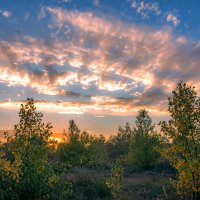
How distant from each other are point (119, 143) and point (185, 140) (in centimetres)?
6977

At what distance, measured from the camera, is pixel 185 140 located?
12.0 m

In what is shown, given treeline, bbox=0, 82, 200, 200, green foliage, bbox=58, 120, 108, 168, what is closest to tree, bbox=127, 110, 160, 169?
green foliage, bbox=58, 120, 108, 168

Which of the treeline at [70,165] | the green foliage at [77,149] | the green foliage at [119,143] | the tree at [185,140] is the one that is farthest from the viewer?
the green foliage at [119,143]

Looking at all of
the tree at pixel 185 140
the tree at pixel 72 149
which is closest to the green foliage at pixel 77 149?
the tree at pixel 72 149

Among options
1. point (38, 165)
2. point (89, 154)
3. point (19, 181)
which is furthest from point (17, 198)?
point (89, 154)

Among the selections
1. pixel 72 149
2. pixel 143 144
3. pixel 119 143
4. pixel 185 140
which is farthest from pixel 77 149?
pixel 119 143

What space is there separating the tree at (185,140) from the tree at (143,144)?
927 inches

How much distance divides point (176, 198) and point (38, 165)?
7346mm

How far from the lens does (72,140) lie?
35.8 m

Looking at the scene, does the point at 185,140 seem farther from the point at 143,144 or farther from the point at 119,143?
the point at 119,143

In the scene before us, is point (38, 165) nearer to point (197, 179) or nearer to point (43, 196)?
point (43, 196)

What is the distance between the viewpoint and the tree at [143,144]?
1423 inches

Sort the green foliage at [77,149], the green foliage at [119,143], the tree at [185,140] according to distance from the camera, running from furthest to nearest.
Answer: the green foliage at [119,143]
the green foliage at [77,149]
the tree at [185,140]

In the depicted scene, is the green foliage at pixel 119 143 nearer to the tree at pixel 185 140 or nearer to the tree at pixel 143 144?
the tree at pixel 143 144
